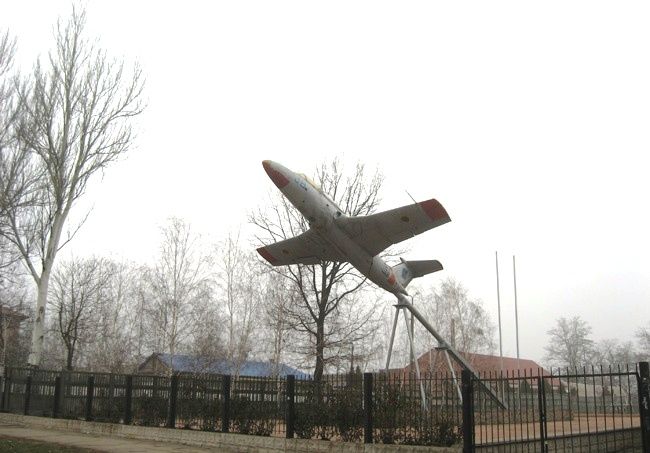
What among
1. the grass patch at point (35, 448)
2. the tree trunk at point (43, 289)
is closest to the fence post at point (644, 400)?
the grass patch at point (35, 448)

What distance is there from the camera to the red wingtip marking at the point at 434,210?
49.1 feet

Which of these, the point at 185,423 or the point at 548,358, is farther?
the point at 548,358

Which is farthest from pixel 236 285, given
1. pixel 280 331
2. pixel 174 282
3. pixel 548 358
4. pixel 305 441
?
pixel 548 358

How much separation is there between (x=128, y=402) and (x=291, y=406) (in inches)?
245

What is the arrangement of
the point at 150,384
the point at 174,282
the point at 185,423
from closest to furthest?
the point at 185,423
the point at 150,384
the point at 174,282

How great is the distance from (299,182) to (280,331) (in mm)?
15950

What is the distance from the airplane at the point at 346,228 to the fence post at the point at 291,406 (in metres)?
4.81

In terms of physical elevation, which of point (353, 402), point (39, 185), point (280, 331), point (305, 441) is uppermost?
point (39, 185)

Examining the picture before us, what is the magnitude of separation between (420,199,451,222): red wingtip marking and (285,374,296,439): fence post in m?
5.56

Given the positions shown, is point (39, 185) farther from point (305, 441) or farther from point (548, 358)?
point (548, 358)

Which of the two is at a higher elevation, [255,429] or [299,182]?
[299,182]

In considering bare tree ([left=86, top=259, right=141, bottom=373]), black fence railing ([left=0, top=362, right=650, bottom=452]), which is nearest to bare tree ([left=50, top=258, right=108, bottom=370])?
bare tree ([left=86, top=259, right=141, bottom=373])

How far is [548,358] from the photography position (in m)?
78.1

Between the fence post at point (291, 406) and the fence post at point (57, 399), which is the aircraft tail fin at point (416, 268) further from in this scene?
the fence post at point (57, 399)
